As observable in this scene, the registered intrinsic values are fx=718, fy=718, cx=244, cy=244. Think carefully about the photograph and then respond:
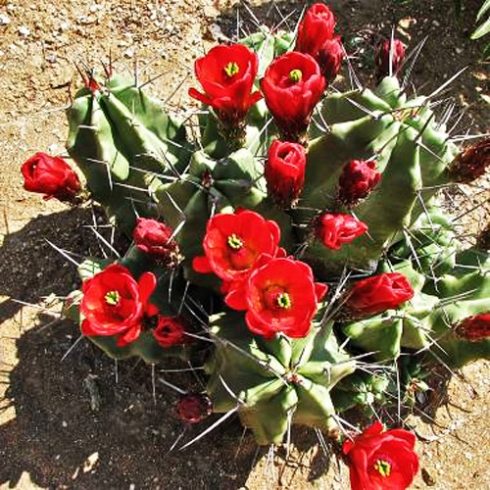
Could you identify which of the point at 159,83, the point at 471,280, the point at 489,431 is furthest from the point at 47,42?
the point at 489,431

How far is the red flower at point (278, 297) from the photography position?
5.86 ft

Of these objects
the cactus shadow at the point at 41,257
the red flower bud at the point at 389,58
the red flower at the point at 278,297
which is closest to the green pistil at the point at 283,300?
the red flower at the point at 278,297

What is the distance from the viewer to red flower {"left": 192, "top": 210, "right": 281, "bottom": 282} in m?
1.85

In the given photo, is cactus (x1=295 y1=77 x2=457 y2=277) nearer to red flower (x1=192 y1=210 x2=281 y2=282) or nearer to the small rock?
red flower (x1=192 y1=210 x2=281 y2=282)

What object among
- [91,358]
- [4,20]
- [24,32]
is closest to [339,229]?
[91,358]

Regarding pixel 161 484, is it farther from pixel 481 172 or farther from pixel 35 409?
pixel 481 172

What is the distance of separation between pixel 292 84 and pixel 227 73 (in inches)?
7.9

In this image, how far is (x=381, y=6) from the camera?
409cm

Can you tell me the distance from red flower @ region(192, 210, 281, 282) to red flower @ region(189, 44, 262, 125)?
17.1 inches

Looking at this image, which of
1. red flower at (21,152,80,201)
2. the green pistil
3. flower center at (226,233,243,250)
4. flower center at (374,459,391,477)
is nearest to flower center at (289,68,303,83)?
flower center at (226,233,243,250)

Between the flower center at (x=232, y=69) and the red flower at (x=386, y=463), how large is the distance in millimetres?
1142

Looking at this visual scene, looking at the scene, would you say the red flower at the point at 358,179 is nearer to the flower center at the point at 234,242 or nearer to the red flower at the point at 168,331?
the flower center at the point at 234,242

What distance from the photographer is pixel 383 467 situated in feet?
6.70

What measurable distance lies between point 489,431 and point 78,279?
1842 millimetres
